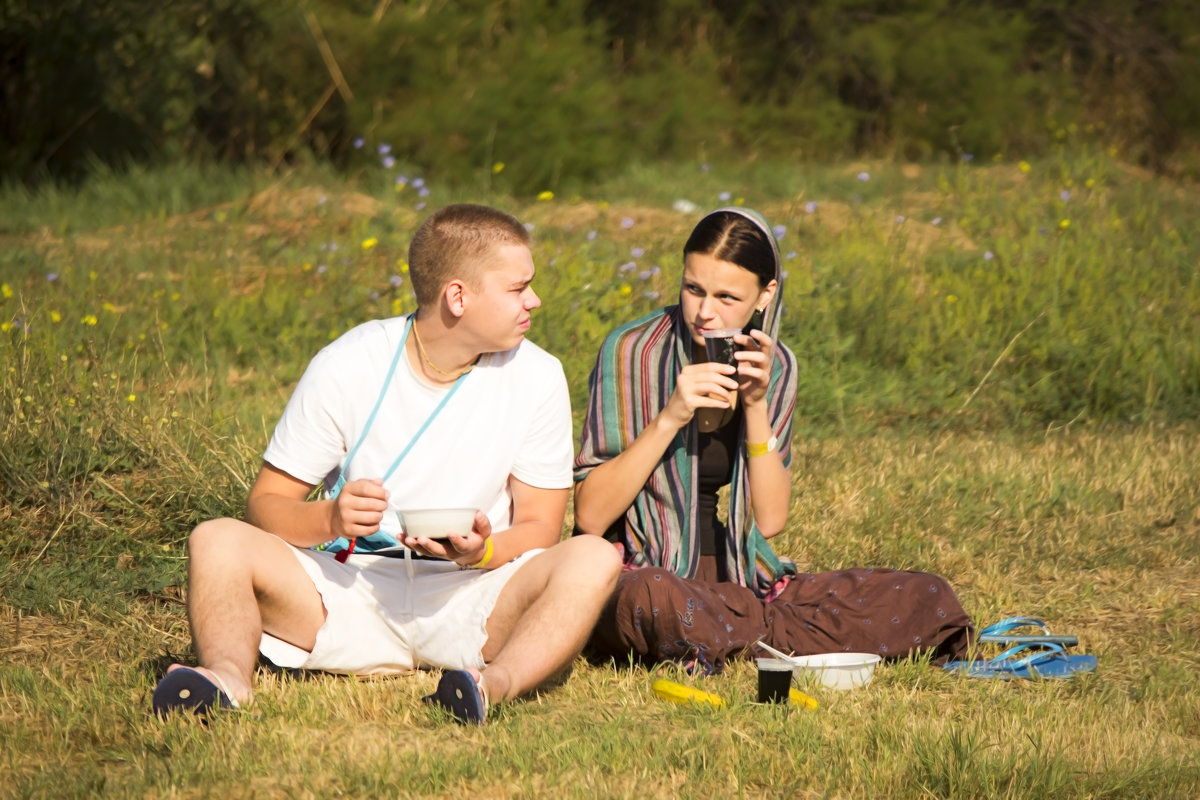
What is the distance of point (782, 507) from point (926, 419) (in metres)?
3.24

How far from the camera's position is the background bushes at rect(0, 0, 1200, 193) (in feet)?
43.2

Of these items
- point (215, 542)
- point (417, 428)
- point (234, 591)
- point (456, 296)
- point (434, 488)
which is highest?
point (456, 296)

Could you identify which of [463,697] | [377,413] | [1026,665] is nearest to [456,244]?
[377,413]

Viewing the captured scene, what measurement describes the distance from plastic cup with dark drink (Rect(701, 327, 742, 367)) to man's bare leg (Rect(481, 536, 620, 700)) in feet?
2.13

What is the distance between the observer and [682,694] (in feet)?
12.1

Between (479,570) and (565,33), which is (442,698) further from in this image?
(565,33)

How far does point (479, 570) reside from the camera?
3.82 meters

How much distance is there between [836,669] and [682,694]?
1.49ft

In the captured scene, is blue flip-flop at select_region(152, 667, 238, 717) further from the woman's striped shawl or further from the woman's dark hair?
the woman's dark hair

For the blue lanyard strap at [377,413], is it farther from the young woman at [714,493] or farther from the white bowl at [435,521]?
the young woman at [714,493]

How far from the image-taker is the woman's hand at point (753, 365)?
3.93 m

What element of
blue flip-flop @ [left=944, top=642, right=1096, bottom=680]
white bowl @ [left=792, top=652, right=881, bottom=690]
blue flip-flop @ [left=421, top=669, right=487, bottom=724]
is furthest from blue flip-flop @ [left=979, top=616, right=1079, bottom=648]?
blue flip-flop @ [left=421, top=669, right=487, bottom=724]

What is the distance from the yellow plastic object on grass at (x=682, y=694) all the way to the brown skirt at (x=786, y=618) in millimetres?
207

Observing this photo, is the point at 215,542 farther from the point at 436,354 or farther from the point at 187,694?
the point at 436,354
